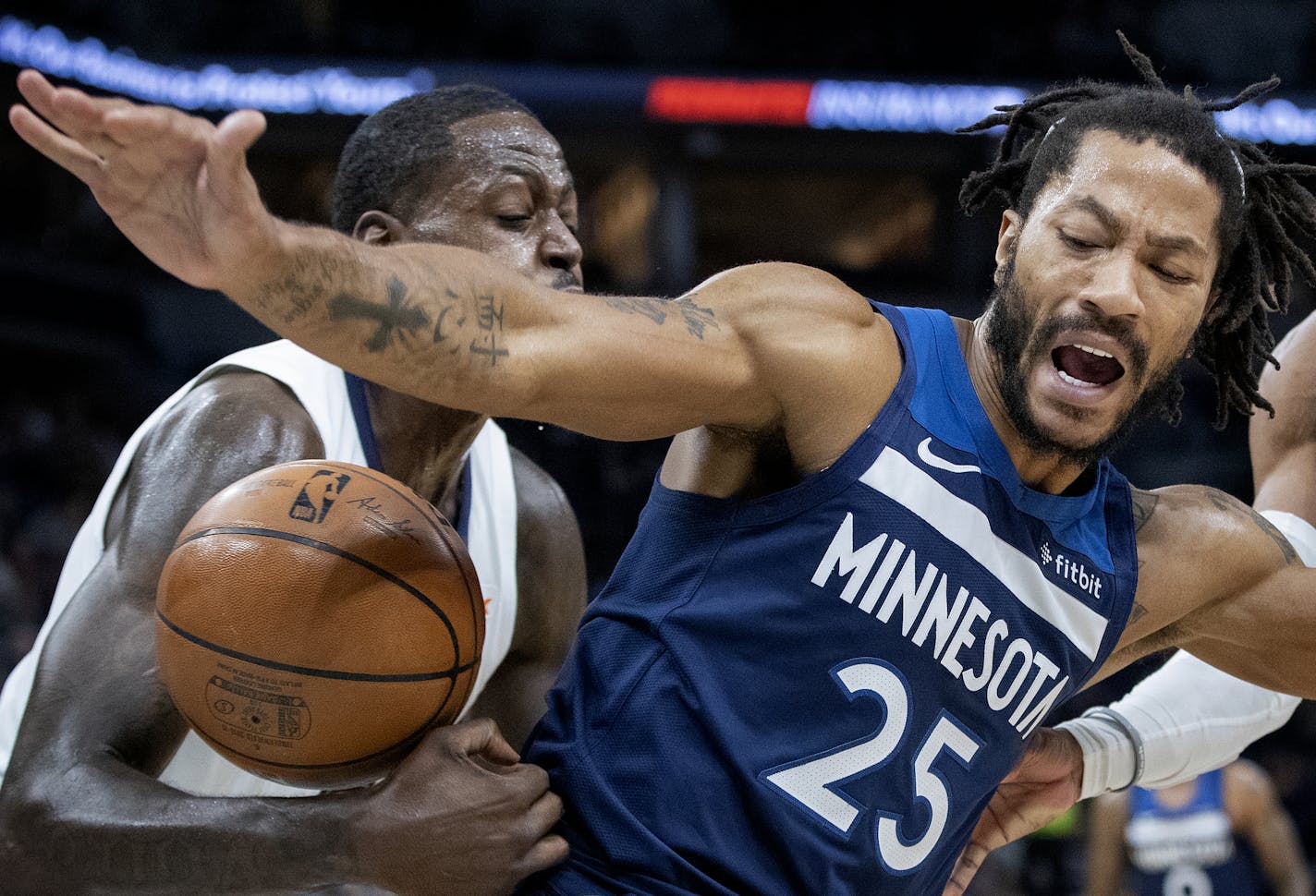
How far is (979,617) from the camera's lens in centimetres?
224

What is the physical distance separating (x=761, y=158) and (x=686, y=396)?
13114mm

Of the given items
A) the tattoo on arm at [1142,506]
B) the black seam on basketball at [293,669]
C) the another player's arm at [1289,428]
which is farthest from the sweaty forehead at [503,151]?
the another player's arm at [1289,428]

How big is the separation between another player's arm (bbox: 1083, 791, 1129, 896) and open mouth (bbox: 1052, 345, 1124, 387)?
16.4ft

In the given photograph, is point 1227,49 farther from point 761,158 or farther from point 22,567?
point 22,567

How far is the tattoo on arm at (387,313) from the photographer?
5.33 ft

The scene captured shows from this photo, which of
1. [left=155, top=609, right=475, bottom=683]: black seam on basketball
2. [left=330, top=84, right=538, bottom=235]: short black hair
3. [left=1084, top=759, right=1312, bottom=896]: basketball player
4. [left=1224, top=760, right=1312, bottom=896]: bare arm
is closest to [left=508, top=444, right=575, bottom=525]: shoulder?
[left=330, top=84, right=538, bottom=235]: short black hair

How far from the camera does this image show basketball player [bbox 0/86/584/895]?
2.11 meters

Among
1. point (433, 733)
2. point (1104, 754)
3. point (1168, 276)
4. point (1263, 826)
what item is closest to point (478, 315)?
point (433, 733)

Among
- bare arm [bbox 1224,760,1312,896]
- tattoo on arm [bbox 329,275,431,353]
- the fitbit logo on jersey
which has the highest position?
tattoo on arm [bbox 329,275,431,353]

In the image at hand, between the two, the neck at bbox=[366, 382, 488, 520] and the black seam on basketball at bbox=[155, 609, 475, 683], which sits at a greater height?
the neck at bbox=[366, 382, 488, 520]

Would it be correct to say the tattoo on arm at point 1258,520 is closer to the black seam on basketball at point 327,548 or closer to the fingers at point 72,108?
the black seam on basketball at point 327,548

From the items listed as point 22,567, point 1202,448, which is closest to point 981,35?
point 1202,448

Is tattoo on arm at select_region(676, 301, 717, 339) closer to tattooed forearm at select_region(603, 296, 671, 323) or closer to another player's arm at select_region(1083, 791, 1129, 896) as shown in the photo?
tattooed forearm at select_region(603, 296, 671, 323)

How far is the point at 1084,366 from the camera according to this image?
94.5 inches
